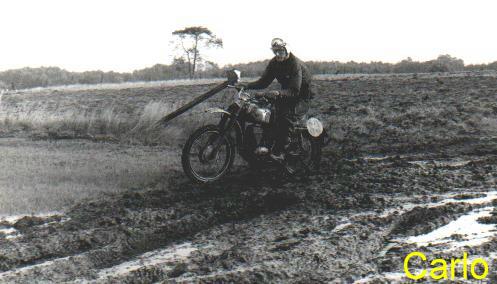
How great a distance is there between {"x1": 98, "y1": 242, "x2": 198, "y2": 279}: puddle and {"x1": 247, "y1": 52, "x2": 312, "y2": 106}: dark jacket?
11.9 ft

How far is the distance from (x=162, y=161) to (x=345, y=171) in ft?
11.3

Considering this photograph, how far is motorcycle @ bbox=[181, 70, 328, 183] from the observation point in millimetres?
8078

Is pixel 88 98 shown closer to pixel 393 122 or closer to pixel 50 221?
pixel 393 122

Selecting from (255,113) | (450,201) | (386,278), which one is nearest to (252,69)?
(255,113)

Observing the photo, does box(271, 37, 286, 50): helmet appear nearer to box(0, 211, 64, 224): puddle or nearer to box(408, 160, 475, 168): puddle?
box(408, 160, 475, 168): puddle

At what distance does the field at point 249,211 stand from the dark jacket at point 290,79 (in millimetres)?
1182

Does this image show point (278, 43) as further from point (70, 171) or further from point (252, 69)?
point (252, 69)

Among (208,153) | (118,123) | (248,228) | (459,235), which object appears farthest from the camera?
(118,123)

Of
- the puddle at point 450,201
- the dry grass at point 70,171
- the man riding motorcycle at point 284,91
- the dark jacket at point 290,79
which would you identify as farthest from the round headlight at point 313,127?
the dry grass at point 70,171

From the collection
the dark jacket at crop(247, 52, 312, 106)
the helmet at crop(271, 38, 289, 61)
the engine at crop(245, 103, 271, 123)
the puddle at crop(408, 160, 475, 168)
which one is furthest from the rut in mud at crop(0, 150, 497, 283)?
the helmet at crop(271, 38, 289, 61)

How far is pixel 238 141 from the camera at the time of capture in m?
8.40

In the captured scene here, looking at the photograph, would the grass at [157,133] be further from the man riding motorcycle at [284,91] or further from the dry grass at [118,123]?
the man riding motorcycle at [284,91]

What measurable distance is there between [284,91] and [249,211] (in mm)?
2330

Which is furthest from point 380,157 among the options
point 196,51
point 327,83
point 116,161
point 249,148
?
point 196,51
